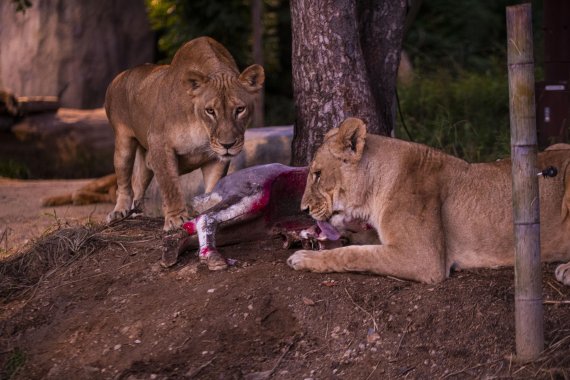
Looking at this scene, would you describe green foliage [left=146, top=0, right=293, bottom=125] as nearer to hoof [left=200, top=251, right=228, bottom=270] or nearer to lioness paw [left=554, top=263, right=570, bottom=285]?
hoof [left=200, top=251, right=228, bottom=270]

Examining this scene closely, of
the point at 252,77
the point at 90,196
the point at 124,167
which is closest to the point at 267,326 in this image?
the point at 252,77

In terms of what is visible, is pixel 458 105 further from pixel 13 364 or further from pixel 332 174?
pixel 13 364

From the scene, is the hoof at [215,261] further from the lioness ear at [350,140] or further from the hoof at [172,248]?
the lioness ear at [350,140]

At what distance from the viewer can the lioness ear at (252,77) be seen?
5836mm

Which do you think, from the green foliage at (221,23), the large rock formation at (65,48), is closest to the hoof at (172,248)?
the green foliage at (221,23)

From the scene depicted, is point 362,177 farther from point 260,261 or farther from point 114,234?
point 114,234

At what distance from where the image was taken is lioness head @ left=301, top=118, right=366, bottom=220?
15.4ft

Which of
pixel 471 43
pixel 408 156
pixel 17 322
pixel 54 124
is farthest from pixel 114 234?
pixel 471 43

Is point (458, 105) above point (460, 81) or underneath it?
underneath

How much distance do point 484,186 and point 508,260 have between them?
36cm

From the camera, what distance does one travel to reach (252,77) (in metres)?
5.89

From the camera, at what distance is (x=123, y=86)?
676 centimetres

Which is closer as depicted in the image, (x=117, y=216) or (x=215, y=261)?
(x=215, y=261)

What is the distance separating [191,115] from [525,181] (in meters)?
2.51
